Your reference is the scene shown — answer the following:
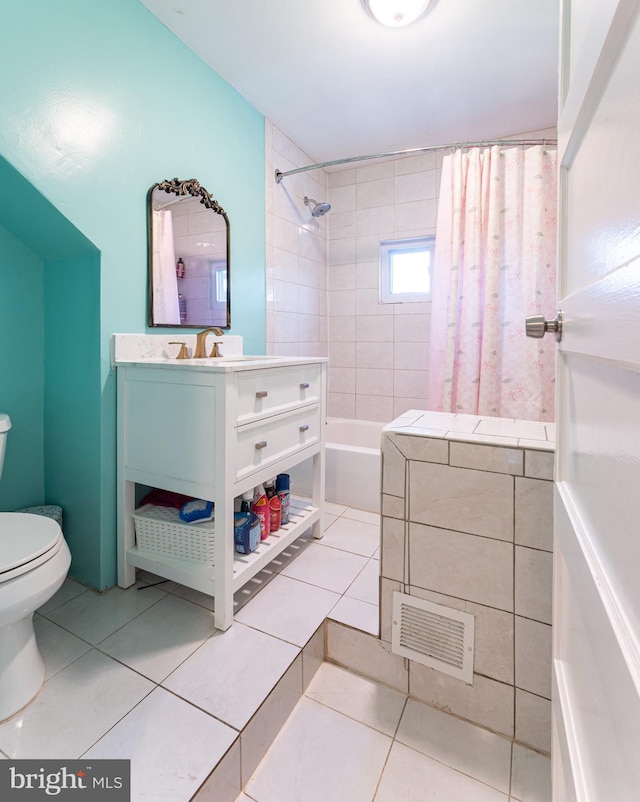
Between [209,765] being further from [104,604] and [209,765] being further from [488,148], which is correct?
[488,148]

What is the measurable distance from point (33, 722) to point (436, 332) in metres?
2.40

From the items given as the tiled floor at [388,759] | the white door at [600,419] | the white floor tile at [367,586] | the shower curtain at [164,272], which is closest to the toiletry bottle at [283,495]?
the white floor tile at [367,586]

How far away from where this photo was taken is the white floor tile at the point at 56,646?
120cm

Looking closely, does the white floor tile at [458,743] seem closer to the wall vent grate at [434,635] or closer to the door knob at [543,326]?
the wall vent grate at [434,635]

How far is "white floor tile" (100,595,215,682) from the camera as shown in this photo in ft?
3.98

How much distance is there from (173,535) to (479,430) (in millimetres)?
1110

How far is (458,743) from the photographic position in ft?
3.54

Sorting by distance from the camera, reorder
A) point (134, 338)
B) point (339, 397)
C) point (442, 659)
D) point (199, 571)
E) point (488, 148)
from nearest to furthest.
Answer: point (442, 659)
point (199, 571)
point (134, 338)
point (488, 148)
point (339, 397)

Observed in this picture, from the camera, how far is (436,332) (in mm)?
2533

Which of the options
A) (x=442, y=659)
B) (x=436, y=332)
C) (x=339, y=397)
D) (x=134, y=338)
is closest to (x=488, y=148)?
(x=436, y=332)

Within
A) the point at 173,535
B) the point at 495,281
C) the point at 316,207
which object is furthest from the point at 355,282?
the point at 173,535

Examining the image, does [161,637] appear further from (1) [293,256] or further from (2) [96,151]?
(1) [293,256]

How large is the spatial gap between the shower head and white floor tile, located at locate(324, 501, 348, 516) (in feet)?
6.24

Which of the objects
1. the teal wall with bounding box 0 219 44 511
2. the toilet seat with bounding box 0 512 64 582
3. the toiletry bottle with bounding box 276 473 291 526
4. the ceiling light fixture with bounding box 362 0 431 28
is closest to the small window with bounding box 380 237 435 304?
the ceiling light fixture with bounding box 362 0 431 28
